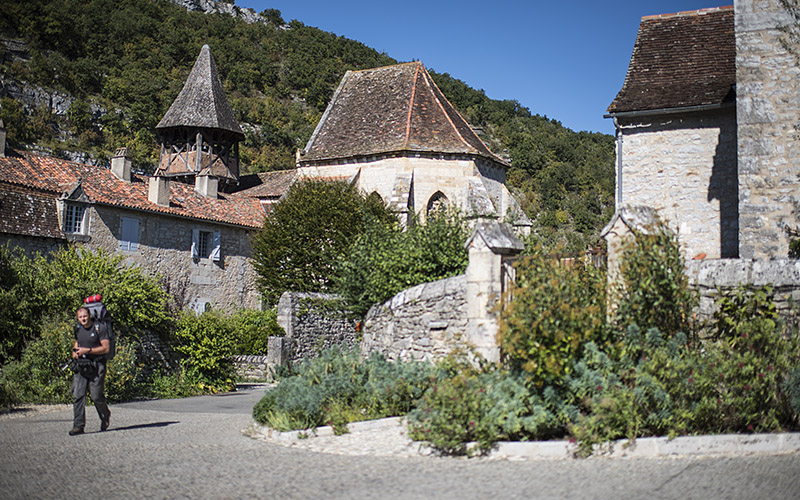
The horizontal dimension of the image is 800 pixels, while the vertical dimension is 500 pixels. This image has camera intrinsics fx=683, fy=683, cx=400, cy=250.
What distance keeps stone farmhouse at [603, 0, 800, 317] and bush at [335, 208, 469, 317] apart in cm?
338

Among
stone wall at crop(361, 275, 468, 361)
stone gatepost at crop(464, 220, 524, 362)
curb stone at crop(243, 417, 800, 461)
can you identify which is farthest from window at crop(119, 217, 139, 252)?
curb stone at crop(243, 417, 800, 461)

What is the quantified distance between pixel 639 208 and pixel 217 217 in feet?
71.2

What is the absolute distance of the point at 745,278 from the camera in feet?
24.6

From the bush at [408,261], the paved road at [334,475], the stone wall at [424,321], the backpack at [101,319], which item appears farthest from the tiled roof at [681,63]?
the backpack at [101,319]

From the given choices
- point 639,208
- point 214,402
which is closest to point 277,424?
point 639,208

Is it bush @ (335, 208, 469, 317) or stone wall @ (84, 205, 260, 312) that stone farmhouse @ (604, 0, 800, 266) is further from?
stone wall @ (84, 205, 260, 312)

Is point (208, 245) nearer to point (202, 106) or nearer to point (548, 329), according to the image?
point (202, 106)

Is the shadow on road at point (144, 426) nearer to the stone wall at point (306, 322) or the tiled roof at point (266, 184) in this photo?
the stone wall at point (306, 322)

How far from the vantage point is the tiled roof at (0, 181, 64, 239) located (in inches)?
810

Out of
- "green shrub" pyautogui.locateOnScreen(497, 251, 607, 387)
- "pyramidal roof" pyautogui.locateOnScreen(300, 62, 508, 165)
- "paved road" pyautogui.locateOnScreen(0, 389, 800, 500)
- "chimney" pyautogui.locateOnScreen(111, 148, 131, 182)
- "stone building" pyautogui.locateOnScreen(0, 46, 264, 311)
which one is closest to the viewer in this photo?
"paved road" pyautogui.locateOnScreen(0, 389, 800, 500)

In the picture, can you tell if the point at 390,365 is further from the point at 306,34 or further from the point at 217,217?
the point at 306,34

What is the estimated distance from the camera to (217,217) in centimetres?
2703

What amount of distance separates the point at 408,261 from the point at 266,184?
23.6 m

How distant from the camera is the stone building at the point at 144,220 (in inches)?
849
